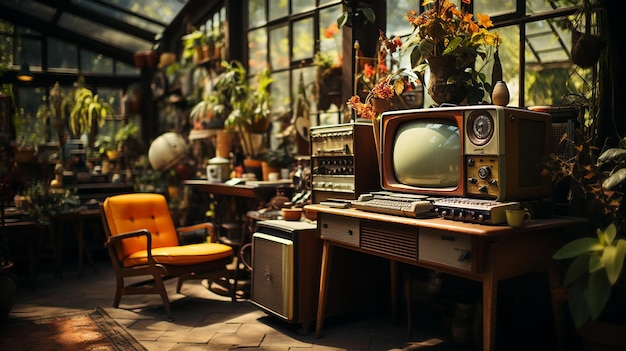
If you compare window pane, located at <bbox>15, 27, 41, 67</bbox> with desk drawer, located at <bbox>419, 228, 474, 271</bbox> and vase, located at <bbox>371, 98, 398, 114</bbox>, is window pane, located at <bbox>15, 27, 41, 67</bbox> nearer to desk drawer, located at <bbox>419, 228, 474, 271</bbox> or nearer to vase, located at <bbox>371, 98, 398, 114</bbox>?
vase, located at <bbox>371, 98, 398, 114</bbox>

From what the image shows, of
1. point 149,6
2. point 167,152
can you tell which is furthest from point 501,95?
point 149,6

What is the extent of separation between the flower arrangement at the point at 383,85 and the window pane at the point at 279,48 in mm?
1667

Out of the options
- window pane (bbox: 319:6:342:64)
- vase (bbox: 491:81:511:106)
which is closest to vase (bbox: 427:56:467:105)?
vase (bbox: 491:81:511:106)

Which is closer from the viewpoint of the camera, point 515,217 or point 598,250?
point 598,250

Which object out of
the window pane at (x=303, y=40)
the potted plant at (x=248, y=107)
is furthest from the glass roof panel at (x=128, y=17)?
the window pane at (x=303, y=40)

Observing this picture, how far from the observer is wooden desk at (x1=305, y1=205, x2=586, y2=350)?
251cm

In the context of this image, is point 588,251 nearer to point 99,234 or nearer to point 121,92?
point 99,234

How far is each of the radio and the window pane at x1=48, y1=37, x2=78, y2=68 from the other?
6258mm

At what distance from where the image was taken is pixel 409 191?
312 cm

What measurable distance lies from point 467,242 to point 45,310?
3.32m

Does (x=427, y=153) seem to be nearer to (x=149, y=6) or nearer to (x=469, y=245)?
(x=469, y=245)

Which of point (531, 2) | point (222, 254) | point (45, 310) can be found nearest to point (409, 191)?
point (531, 2)

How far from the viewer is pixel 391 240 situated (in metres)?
2.93

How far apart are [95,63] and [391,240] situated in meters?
7.26
